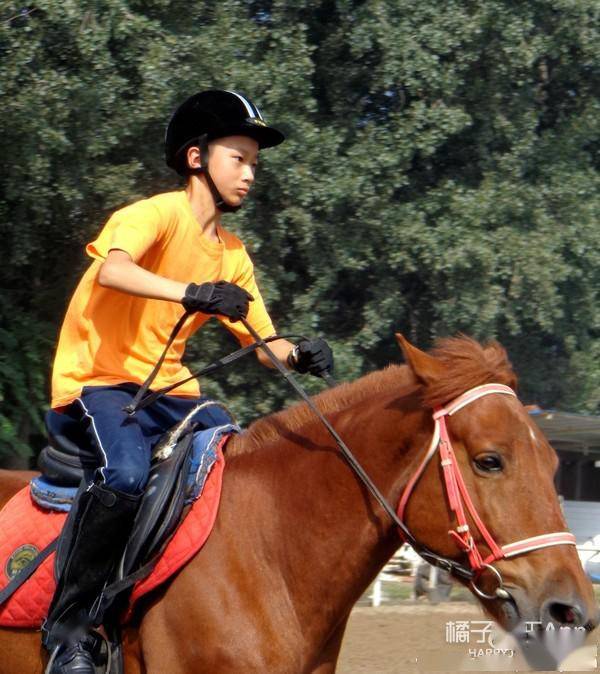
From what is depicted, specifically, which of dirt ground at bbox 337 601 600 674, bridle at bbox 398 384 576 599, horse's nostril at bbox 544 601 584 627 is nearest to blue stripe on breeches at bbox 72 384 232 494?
bridle at bbox 398 384 576 599

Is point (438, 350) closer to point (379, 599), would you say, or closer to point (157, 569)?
point (157, 569)

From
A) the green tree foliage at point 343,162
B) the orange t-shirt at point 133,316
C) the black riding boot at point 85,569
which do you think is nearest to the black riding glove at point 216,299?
the orange t-shirt at point 133,316

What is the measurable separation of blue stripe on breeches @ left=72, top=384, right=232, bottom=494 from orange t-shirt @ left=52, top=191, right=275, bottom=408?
0.07 m

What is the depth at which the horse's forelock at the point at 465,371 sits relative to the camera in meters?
3.55

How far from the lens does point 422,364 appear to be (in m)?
3.63

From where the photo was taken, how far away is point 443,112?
47.5 feet

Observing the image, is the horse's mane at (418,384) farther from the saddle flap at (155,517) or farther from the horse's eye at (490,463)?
the saddle flap at (155,517)

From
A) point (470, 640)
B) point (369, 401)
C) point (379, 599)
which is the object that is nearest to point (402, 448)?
point (369, 401)

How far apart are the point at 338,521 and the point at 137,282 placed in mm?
1072

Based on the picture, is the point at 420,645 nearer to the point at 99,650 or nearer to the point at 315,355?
the point at 315,355

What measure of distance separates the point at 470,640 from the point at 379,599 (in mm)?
6102

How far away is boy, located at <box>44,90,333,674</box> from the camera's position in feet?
12.4

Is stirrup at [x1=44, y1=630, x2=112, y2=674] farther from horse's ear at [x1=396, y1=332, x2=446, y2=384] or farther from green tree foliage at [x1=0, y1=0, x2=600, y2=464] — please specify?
green tree foliage at [x1=0, y1=0, x2=600, y2=464]

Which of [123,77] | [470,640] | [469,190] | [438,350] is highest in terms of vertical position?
[123,77]
